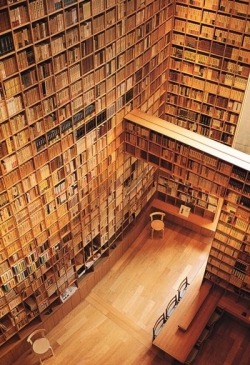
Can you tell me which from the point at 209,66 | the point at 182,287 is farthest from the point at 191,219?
the point at 209,66

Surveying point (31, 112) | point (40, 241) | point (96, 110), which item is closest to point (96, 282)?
point (40, 241)

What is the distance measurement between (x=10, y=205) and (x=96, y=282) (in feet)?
10.8

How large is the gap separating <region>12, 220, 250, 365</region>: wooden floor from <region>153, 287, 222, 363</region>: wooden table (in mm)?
318

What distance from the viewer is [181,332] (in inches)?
273

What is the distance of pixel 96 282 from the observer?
312 inches

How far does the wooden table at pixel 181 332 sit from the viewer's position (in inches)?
264

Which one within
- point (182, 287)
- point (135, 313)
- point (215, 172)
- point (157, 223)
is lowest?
point (135, 313)

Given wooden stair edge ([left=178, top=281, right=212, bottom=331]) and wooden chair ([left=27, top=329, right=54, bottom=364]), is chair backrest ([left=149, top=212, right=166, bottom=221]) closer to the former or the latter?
wooden stair edge ([left=178, top=281, right=212, bottom=331])

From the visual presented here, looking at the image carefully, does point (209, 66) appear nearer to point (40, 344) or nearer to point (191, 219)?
point (191, 219)

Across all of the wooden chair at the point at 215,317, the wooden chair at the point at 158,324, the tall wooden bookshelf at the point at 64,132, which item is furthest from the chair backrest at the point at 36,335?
the wooden chair at the point at 215,317

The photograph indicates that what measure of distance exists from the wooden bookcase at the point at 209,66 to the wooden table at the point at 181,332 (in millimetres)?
3176

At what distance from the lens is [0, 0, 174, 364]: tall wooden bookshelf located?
4.62 meters

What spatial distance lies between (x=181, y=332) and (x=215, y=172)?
107 inches

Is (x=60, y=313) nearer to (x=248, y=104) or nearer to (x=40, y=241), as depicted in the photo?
(x=40, y=241)
